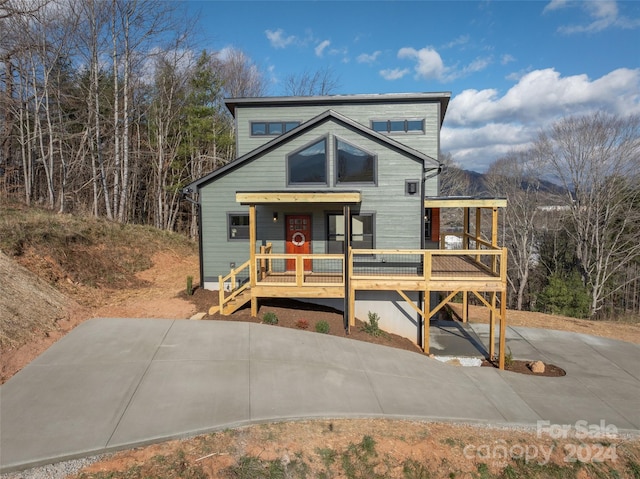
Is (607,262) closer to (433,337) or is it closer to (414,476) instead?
(433,337)

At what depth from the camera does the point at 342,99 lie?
47.8 feet

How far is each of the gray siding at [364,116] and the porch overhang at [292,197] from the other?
15.1ft

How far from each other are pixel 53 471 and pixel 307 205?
9.26 meters

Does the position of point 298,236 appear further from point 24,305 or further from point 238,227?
point 24,305

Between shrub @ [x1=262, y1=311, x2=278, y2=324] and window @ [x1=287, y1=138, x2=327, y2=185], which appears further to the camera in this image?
window @ [x1=287, y1=138, x2=327, y2=185]

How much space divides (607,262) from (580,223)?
9.28ft

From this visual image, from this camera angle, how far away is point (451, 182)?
1352 inches

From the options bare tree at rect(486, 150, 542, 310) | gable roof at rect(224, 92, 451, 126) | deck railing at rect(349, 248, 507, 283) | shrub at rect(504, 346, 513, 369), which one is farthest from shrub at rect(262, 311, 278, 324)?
bare tree at rect(486, 150, 542, 310)

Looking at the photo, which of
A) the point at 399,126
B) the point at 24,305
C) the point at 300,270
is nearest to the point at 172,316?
the point at 24,305

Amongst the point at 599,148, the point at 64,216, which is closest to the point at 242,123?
the point at 64,216

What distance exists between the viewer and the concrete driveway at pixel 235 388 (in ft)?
17.5

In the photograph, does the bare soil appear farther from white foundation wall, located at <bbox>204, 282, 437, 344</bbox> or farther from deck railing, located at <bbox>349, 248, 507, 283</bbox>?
white foundation wall, located at <bbox>204, 282, 437, 344</bbox>

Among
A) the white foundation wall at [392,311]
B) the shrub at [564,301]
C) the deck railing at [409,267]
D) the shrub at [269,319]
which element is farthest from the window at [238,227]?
the shrub at [564,301]

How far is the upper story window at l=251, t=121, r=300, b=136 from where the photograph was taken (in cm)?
1467
